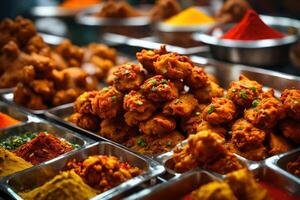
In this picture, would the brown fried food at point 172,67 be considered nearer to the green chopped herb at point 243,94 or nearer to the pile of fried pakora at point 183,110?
the pile of fried pakora at point 183,110

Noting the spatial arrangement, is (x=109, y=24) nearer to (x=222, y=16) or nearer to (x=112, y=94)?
(x=222, y=16)

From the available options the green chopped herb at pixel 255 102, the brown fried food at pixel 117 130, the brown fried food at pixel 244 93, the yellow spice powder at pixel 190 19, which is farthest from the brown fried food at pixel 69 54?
the green chopped herb at pixel 255 102

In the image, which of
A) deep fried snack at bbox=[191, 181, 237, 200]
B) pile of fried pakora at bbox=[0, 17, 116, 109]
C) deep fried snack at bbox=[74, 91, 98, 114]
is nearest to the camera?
deep fried snack at bbox=[191, 181, 237, 200]

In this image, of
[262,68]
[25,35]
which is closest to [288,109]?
[262,68]

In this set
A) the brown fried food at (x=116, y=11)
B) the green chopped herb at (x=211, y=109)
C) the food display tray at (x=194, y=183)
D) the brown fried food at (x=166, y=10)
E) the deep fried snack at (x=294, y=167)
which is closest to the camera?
the food display tray at (x=194, y=183)

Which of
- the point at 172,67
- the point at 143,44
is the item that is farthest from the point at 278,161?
the point at 143,44

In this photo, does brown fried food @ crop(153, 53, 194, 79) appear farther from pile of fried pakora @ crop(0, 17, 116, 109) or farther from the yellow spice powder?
the yellow spice powder

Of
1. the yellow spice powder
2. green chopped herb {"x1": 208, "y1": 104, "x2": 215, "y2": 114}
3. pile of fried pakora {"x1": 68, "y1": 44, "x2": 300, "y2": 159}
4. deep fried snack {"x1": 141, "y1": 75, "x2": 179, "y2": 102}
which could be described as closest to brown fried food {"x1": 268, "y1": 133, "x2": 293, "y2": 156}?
pile of fried pakora {"x1": 68, "y1": 44, "x2": 300, "y2": 159}
